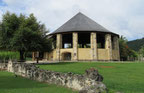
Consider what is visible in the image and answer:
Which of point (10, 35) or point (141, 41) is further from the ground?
point (141, 41)

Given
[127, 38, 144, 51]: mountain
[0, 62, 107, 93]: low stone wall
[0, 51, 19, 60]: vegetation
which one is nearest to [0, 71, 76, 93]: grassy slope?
[0, 62, 107, 93]: low stone wall

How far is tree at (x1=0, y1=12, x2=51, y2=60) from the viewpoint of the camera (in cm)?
2652

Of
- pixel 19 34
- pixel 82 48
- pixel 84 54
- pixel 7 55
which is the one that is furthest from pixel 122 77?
pixel 82 48

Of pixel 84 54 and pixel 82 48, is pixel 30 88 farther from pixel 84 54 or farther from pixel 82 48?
pixel 82 48

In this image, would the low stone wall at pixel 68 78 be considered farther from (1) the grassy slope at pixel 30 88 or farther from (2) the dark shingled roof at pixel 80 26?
(2) the dark shingled roof at pixel 80 26

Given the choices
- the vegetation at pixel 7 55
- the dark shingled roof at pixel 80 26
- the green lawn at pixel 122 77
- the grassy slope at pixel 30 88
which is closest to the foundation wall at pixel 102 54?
the dark shingled roof at pixel 80 26

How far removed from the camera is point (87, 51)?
42344 mm

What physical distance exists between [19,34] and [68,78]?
19.0 meters

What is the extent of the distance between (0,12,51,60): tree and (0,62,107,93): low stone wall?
824 centimetres

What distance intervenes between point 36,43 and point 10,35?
16.9 ft

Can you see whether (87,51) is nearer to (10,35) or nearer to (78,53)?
(78,53)

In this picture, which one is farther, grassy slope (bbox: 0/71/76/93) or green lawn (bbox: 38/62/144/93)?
green lawn (bbox: 38/62/144/93)

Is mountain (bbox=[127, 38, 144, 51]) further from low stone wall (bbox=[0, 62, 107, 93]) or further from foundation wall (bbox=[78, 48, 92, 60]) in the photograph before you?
low stone wall (bbox=[0, 62, 107, 93])

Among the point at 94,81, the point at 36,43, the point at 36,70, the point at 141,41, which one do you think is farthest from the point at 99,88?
the point at 141,41
